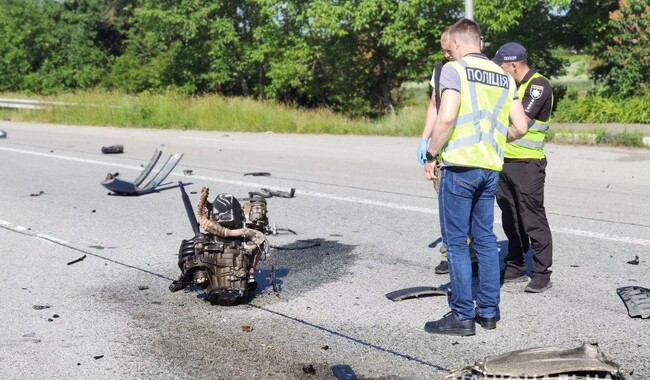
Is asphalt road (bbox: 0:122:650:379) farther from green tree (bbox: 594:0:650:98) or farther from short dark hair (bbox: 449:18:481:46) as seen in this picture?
green tree (bbox: 594:0:650:98)

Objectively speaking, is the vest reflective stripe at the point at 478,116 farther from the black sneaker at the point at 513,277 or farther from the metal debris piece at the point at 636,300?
the black sneaker at the point at 513,277

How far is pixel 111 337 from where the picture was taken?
5.67 m

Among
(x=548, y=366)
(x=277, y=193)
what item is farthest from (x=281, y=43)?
(x=548, y=366)

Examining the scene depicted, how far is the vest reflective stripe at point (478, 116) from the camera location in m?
5.18

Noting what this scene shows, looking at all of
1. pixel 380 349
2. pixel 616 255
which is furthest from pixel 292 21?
pixel 380 349

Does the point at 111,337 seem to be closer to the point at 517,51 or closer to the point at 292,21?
the point at 517,51

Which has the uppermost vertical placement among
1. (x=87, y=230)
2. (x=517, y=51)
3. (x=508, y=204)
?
(x=517, y=51)

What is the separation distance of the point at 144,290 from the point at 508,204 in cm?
284

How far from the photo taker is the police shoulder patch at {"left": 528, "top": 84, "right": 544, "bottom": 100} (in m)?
6.29

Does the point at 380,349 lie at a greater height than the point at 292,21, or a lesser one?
lesser

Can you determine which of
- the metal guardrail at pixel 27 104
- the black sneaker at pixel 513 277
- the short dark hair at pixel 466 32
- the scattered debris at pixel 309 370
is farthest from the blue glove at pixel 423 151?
the metal guardrail at pixel 27 104

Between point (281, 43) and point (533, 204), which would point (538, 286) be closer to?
point (533, 204)

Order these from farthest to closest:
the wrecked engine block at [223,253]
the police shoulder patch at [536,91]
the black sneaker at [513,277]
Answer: the black sneaker at [513,277] < the police shoulder patch at [536,91] < the wrecked engine block at [223,253]

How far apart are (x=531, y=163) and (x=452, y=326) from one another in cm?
157
